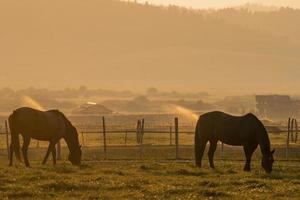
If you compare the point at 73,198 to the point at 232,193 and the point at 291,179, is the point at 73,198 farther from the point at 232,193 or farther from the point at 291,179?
the point at 291,179

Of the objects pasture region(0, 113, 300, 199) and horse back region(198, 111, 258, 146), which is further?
horse back region(198, 111, 258, 146)

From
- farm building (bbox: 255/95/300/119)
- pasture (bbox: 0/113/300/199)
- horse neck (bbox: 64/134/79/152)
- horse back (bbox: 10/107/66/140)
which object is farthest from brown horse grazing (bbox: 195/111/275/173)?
farm building (bbox: 255/95/300/119)

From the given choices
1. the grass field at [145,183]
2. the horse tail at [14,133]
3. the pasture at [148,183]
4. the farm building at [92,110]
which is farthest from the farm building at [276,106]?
the grass field at [145,183]

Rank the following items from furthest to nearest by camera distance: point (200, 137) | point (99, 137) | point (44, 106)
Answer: point (44, 106) → point (99, 137) → point (200, 137)

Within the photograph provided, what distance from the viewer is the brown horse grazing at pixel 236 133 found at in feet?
76.6

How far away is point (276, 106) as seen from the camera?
A: 4636 inches

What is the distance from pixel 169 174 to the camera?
2159cm

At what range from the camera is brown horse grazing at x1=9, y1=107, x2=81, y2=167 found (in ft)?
78.6

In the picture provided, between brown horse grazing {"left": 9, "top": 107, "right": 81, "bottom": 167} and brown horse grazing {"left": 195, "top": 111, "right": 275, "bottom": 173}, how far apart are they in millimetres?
4804

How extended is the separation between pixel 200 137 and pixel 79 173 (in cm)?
576

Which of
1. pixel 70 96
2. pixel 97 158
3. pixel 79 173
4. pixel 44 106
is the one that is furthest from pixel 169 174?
pixel 70 96

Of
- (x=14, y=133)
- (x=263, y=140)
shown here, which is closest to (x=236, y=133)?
(x=263, y=140)

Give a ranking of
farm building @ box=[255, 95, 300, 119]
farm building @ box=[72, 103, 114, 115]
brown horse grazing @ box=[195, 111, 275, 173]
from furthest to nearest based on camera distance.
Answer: farm building @ box=[255, 95, 300, 119]
farm building @ box=[72, 103, 114, 115]
brown horse grazing @ box=[195, 111, 275, 173]

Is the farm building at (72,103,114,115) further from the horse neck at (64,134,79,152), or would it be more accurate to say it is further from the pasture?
the pasture
